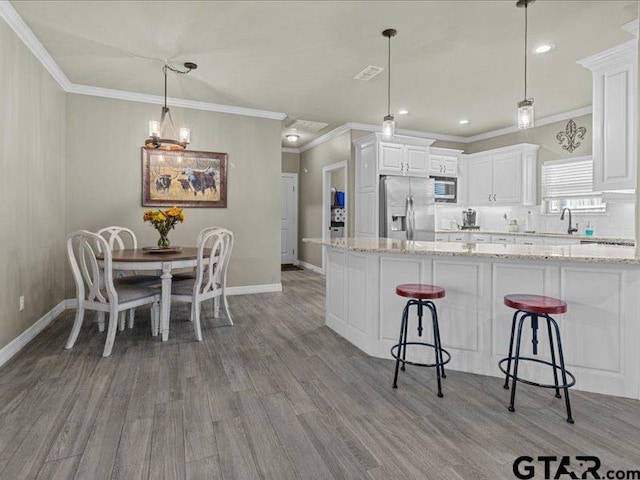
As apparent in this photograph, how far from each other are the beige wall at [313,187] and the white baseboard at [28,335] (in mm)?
4289

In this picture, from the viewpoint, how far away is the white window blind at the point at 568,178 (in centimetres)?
524

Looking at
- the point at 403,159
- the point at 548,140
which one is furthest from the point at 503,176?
the point at 403,159

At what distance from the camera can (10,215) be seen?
9.59ft

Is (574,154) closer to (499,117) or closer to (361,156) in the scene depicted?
(499,117)

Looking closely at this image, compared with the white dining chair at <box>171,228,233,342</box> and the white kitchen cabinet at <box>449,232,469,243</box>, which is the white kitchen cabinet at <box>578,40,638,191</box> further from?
the white dining chair at <box>171,228,233,342</box>

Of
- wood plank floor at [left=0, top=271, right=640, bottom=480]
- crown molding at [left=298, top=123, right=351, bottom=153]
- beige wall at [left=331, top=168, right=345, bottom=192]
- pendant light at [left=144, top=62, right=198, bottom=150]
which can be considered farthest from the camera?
beige wall at [left=331, top=168, right=345, bottom=192]

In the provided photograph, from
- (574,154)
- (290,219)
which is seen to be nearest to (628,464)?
(574,154)

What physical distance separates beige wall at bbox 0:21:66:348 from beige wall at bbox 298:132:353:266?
4.04 metres

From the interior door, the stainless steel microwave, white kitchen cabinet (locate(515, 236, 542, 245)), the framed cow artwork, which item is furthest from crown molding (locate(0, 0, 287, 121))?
white kitchen cabinet (locate(515, 236, 542, 245))

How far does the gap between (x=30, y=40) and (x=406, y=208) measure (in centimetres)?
483

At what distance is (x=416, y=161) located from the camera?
588 cm

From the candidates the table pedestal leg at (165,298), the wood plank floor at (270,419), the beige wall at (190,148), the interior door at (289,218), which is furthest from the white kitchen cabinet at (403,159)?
the table pedestal leg at (165,298)

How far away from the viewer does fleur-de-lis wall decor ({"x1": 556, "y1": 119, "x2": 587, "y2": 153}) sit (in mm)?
5301

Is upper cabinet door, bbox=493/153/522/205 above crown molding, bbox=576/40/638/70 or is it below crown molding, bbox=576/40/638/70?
below
